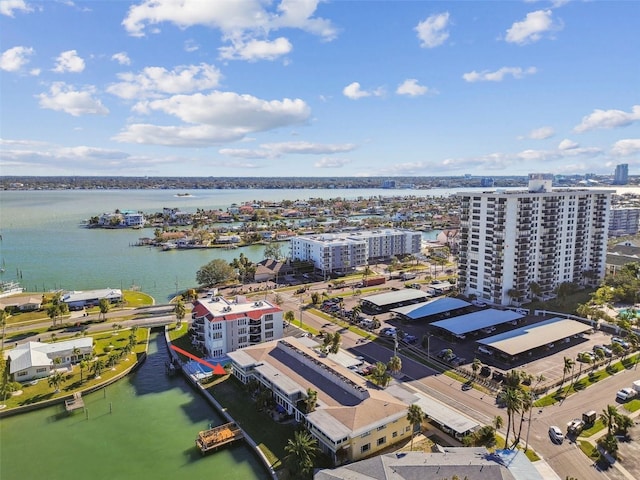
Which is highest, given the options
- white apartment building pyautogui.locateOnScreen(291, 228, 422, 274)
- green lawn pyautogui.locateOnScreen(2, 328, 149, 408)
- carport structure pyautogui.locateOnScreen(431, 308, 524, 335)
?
white apartment building pyautogui.locateOnScreen(291, 228, 422, 274)

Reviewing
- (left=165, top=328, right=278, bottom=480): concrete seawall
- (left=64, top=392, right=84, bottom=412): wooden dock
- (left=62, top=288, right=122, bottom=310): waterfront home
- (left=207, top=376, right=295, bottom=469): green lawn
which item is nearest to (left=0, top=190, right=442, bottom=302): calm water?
(left=62, top=288, right=122, bottom=310): waterfront home

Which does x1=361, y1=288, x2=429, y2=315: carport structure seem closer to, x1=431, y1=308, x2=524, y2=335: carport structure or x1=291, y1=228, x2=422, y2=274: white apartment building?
x1=431, y1=308, x2=524, y2=335: carport structure

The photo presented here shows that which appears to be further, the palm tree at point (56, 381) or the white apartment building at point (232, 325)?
the white apartment building at point (232, 325)

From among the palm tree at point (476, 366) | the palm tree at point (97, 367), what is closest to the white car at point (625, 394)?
the palm tree at point (476, 366)

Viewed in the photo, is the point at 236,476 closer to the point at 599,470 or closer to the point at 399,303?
the point at 599,470

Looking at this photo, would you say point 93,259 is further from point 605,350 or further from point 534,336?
point 605,350

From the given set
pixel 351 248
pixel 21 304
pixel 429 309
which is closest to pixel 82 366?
pixel 21 304

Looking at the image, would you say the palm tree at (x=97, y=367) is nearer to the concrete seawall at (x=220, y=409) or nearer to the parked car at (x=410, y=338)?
the concrete seawall at (x=220, y=409)
